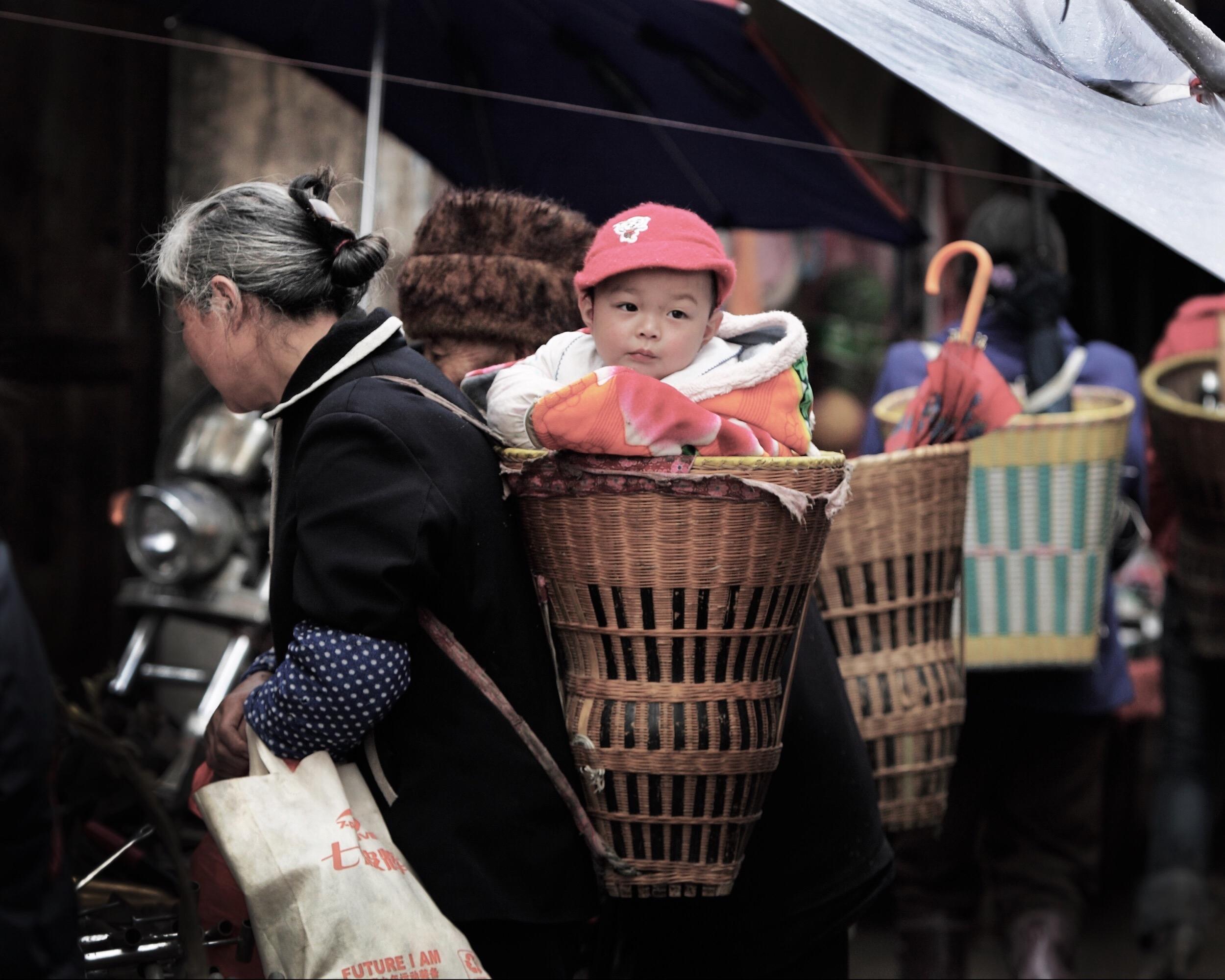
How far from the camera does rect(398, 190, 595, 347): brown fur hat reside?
2.97 metres

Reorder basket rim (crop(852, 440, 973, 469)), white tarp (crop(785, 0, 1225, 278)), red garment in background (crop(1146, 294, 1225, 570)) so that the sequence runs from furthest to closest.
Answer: red garment in background (crop(1146, 294, 1225, 570)), basket rim (crop(852, 440, 973, 469)), white tarp (crop(785, 0, 1225, 278))

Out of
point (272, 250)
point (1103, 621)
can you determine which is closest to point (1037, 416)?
point (1103, 621)

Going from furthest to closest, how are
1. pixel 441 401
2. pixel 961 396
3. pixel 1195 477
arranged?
pixel 1195 477 < pixel 961 396 < pixel 441 401

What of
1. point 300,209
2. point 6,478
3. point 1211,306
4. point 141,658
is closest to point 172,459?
point 141,658

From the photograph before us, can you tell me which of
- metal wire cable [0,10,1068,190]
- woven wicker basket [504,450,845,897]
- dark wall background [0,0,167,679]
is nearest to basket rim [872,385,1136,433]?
metal wire cable [0,10,1068,190]

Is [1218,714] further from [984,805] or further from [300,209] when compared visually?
[300,209]

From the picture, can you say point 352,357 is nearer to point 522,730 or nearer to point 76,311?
point 522,730

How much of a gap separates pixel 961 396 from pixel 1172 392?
1.24m

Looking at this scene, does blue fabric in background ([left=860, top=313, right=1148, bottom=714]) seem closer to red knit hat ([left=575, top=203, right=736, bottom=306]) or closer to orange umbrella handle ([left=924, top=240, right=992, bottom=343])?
orange umbrella handle ([left=924, top=240, right=992, bottom=343])

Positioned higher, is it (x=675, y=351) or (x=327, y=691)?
(x=675, y=351)

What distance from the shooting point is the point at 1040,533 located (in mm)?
3521

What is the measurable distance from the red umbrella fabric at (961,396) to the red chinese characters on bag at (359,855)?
4.68ft

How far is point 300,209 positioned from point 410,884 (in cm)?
106

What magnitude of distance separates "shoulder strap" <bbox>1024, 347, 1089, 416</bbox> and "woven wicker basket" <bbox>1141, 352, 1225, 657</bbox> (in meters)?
0.20
